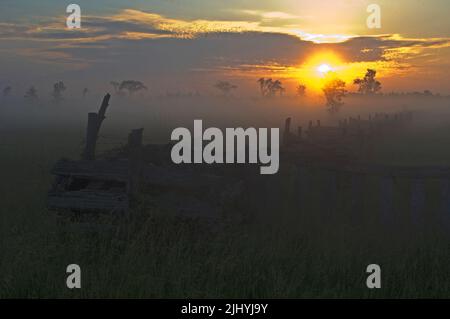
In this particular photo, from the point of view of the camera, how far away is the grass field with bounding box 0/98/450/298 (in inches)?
273

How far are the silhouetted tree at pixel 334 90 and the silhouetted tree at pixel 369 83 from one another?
58.6 feet

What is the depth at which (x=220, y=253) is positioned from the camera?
27.1ft

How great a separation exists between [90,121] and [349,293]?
6.07 m

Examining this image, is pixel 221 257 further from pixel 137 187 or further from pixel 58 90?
pixel 58 90

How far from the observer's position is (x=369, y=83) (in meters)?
150

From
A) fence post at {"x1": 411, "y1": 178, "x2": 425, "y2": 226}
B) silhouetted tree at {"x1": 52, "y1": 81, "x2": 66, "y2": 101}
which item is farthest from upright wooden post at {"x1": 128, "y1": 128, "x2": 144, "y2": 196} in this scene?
silhouetted tree at {"x1": 52, "y1": 81, "x2": 66, "y2": 101}

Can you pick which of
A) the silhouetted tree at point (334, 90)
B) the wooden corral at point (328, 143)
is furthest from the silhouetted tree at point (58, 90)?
the wooden corral at point (328, 143)

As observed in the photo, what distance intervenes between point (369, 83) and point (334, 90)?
31170 mm

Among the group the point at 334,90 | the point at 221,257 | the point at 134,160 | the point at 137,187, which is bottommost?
the point at 221,257

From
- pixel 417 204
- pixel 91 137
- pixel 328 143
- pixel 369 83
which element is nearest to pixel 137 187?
pixel 91 137

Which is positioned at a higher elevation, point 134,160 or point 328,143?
point 328,143

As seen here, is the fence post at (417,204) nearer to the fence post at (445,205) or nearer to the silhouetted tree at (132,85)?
the fence post at (445,205)

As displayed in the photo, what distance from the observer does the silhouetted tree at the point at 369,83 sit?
144538 millimetres
